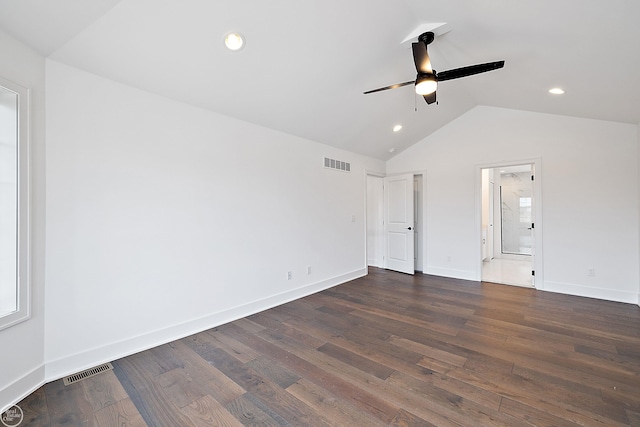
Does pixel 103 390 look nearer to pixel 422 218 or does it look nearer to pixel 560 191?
pixel 422 218

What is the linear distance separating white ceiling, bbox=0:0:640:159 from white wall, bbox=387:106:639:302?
20.4 inches

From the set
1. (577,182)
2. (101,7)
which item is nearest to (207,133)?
(101,7)

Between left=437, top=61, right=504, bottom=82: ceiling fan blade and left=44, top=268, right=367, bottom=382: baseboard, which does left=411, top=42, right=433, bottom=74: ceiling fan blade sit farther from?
left=44, top=268, right=367, bottom=382: baseboard

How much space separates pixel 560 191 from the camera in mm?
4363

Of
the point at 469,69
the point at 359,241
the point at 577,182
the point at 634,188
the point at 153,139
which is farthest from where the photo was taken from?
the point at 359,241

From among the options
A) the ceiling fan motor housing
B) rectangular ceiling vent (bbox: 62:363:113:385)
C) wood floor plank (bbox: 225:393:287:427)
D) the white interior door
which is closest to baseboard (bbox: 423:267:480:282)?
the white interior door

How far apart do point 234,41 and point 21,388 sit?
309cm

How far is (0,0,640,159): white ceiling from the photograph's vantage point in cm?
197

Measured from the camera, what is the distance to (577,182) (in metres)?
4.23

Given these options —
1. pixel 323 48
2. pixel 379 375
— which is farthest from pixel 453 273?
pixel 323 48

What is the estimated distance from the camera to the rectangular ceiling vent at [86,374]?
85.1 inches

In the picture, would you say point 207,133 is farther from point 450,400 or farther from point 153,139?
point 450,400

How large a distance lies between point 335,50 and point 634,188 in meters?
4.58
